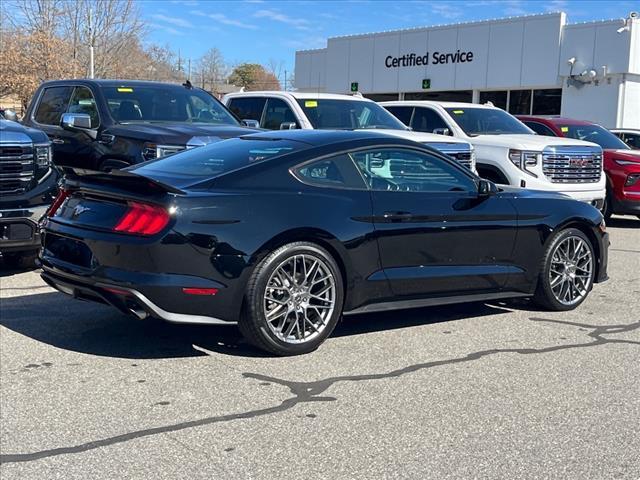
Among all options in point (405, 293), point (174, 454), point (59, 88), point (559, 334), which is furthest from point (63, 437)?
point (59, 88)

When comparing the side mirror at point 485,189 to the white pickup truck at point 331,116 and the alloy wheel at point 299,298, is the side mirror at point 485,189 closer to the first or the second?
the alloy wheel at point 299,298

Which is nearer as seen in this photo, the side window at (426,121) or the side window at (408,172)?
the side window at (408,172)

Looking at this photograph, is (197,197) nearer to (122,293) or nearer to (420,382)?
(122,293)

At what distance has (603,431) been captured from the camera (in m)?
4.20

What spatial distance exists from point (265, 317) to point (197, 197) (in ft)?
3.05

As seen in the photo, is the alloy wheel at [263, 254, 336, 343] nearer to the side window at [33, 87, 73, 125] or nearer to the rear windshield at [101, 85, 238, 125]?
the rear windshield at [101, 85, 238, 125]

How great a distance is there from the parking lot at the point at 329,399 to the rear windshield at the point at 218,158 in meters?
1.26

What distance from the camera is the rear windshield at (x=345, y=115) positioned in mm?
11328

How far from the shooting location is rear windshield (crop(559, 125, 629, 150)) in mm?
14430

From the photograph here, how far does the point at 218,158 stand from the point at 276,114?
613cm

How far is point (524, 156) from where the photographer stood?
11688 millimetres

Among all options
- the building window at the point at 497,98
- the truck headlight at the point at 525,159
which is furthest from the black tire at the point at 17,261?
the building window at the point at 497,98

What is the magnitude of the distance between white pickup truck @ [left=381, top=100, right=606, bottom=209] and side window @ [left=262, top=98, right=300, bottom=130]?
8.15 feet

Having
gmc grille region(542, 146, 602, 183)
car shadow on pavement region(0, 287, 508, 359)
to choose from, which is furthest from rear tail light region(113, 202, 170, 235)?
gmc grille region(542, 146, 602, 183)
